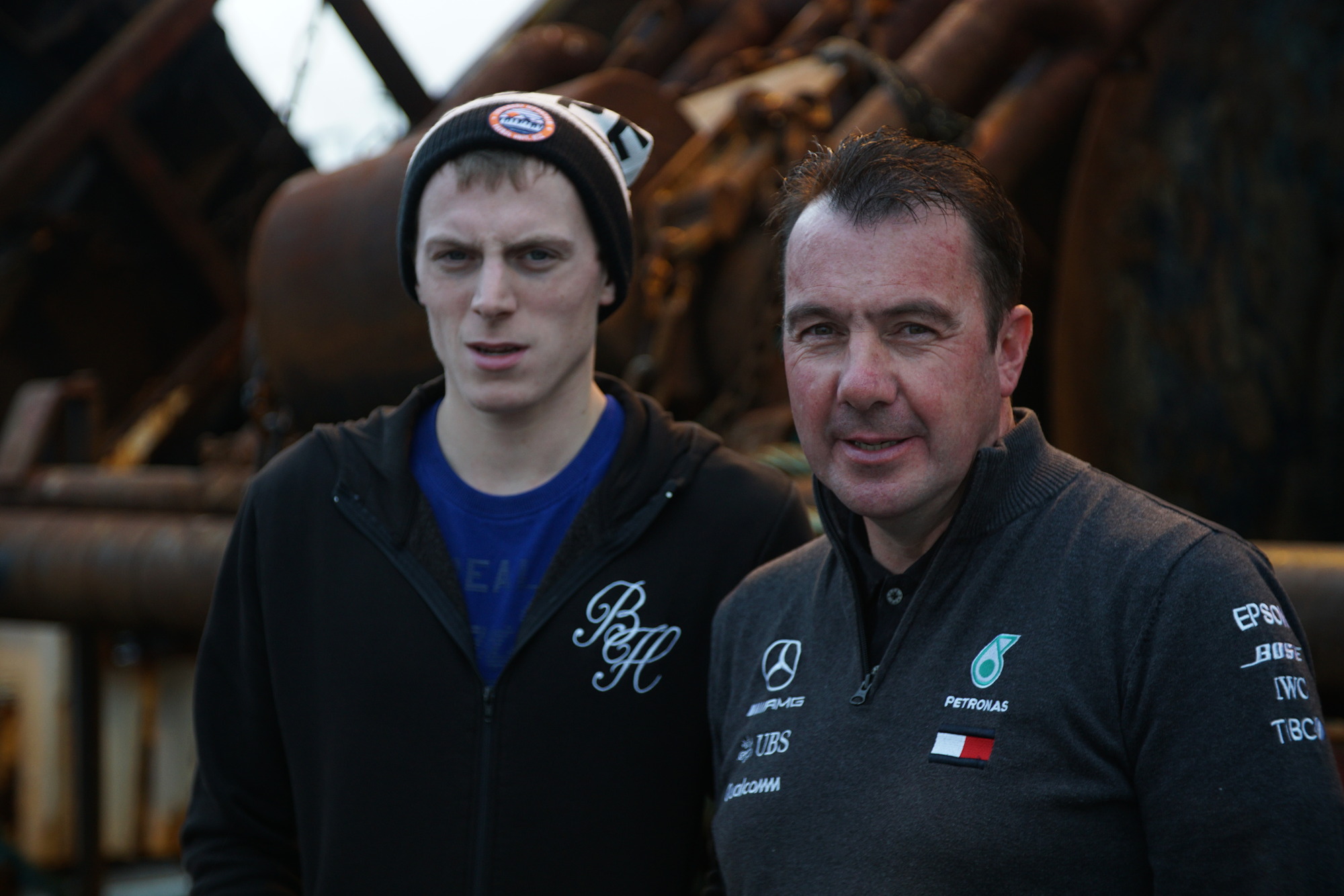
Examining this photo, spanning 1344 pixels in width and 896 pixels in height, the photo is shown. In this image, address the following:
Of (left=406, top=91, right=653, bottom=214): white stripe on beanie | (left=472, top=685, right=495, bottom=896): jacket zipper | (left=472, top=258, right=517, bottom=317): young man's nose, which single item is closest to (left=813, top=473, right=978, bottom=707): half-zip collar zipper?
(left=472, top=685, right=495, bottom=896): jacket zipper

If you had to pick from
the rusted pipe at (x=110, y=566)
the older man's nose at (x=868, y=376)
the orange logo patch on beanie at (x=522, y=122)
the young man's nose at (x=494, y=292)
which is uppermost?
the orange logo patch on beanie at (x=522, y=122)

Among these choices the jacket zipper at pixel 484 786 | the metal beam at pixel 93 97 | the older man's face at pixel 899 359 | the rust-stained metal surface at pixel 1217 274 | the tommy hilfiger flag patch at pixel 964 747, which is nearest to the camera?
the tommy hilfiger flag patch at pixel 964 747

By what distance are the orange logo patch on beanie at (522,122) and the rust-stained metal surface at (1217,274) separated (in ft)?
7.09

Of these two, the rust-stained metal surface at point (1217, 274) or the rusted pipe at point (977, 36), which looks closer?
the rusted pipe at point (977, 36)

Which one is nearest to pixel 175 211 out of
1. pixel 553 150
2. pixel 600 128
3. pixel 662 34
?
pixel 662 34

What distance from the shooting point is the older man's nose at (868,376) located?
1294mm

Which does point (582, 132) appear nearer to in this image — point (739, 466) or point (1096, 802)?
point (739, 466)

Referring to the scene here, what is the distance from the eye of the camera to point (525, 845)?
161cm

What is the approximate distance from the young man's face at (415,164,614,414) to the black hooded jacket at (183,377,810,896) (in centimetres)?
17

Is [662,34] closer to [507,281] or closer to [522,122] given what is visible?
[522,122]

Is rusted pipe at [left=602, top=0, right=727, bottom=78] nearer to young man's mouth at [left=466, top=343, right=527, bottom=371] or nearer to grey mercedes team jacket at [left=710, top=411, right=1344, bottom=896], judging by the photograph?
young man's mouth at [left=466, top=343, right=527, bottom=371]

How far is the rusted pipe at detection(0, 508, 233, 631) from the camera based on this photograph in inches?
136

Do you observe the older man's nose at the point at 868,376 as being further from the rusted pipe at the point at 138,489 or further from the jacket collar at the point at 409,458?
the rusted pipe at the point at 138,489

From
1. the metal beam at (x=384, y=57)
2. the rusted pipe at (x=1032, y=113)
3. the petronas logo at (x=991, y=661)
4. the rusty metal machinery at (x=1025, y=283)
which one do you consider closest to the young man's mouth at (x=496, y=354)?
the petronas logo at (x=991, y=661)
